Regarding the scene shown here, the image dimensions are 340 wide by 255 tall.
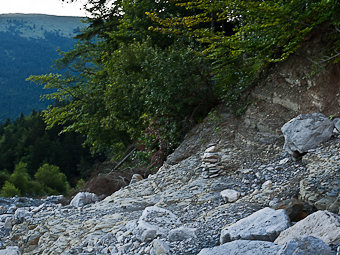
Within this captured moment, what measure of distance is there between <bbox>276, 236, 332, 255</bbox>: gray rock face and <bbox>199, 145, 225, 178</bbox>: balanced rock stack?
10.9 feet

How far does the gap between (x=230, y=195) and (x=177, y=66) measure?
3863 millimetres

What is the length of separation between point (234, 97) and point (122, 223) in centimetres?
386

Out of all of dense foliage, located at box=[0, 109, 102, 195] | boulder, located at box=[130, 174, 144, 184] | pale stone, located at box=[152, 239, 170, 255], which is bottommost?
dense foliage, located at box=[0, 109, 102, 195]

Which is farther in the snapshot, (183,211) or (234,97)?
Answer: (234,97)

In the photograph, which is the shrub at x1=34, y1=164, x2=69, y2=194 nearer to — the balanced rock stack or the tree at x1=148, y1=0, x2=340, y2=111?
the tree at x1=148, y1=0, x2=340, y2=111

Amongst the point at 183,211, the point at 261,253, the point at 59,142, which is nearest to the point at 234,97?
the point at 183,211

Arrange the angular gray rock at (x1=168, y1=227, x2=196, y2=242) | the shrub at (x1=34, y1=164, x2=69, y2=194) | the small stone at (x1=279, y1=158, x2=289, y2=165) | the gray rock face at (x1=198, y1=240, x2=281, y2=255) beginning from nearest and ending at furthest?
the gray rock face at (x1=198, y1=240, x2=281, y2=255), the angular gray rock at (x1=168, y1=227, x2=196, y2=242), the small stone at (x1=279, y1=158, x2=289, y2=165), the shrub at (x1=34, y1=164, x2=69, y2=194)

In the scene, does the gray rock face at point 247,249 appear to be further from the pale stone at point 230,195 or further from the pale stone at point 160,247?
the pale stone at point 230,195

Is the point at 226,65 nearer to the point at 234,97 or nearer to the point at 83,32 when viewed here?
the point at 234,97

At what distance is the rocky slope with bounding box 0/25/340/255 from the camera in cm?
362

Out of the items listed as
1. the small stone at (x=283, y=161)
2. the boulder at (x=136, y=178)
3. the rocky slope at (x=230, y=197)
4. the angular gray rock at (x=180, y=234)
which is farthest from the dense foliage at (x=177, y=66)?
the angular gray rock at (x=180, y=234)

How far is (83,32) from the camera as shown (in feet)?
57.9

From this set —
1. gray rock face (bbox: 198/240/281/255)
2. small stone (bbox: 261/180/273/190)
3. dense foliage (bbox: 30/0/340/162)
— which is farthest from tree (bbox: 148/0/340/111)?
gray rock face (bbox: 198/240/281/255)

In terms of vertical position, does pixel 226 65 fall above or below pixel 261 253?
above
